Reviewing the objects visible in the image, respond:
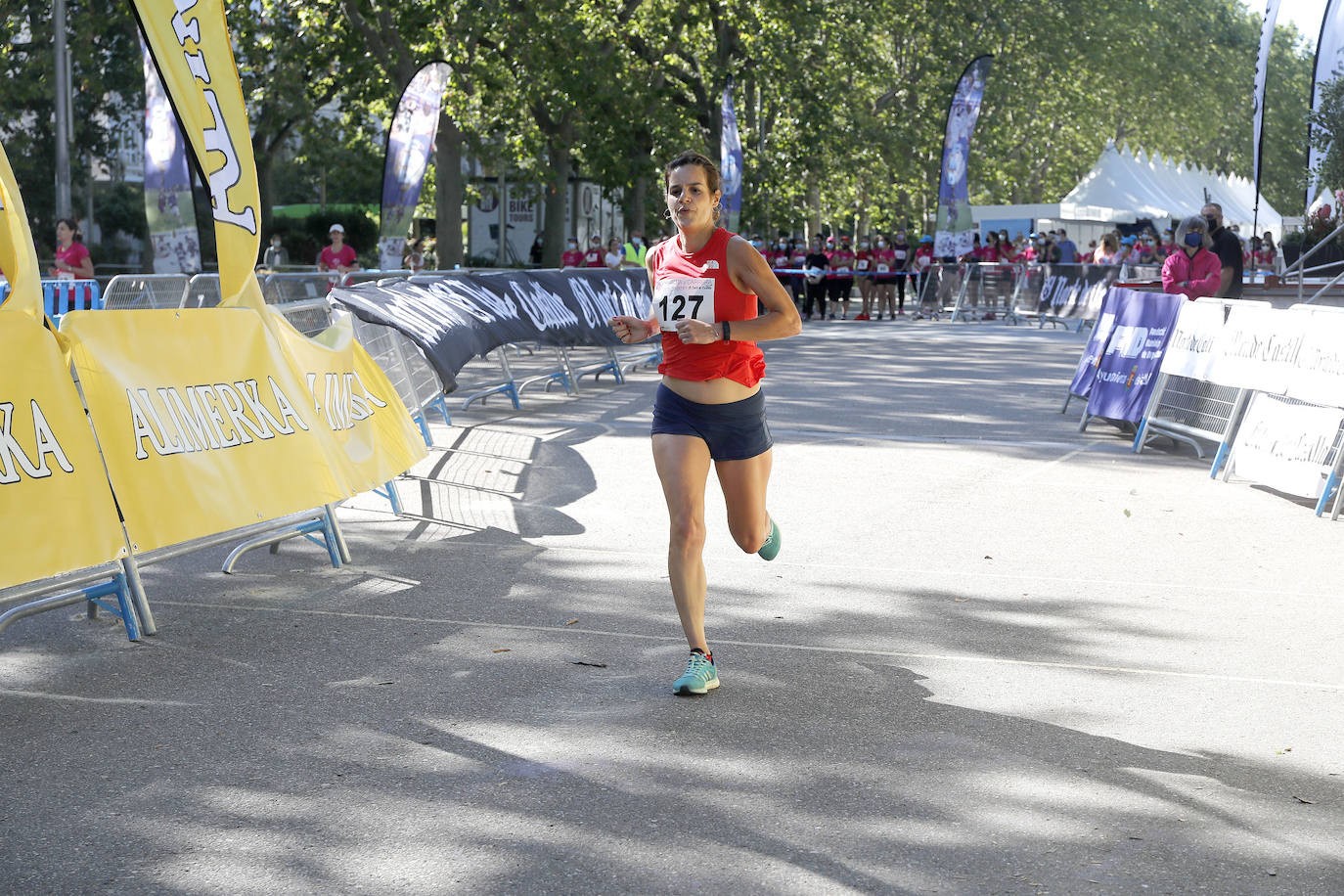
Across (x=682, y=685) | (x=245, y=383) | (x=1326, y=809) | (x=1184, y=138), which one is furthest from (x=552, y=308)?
(x=1184, y=138)

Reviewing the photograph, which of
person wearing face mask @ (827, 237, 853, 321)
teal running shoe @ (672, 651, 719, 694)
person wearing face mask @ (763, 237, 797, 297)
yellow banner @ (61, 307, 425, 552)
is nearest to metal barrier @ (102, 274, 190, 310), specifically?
yellow banner @ (61, 307, 425, 552)

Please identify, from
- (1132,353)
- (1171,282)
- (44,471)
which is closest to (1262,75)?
(1171,282)

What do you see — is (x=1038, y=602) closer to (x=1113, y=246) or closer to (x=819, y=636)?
(x=819, y=636)

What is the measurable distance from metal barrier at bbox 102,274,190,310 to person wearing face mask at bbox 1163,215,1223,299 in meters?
10.0

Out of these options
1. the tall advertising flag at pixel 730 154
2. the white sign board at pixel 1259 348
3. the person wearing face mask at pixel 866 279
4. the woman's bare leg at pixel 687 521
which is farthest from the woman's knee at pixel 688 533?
Result: the person wearing face mask at pixel 866 279

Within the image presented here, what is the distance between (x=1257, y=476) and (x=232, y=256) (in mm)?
7142

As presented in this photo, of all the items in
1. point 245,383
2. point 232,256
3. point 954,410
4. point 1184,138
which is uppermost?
point 1184,138

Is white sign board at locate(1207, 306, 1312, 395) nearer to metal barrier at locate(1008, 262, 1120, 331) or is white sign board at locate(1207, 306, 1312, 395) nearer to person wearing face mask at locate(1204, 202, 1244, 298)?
person wearing face mask at locate(1204, 202, 1244, 298)

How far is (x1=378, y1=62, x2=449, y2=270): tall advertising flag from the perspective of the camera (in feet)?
79.2

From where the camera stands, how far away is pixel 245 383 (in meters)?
7.14

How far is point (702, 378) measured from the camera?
5770 millimetres

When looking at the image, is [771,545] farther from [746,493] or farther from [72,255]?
[72,255]

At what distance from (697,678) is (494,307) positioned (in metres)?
9.21

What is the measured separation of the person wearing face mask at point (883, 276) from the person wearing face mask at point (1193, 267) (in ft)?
63.2
